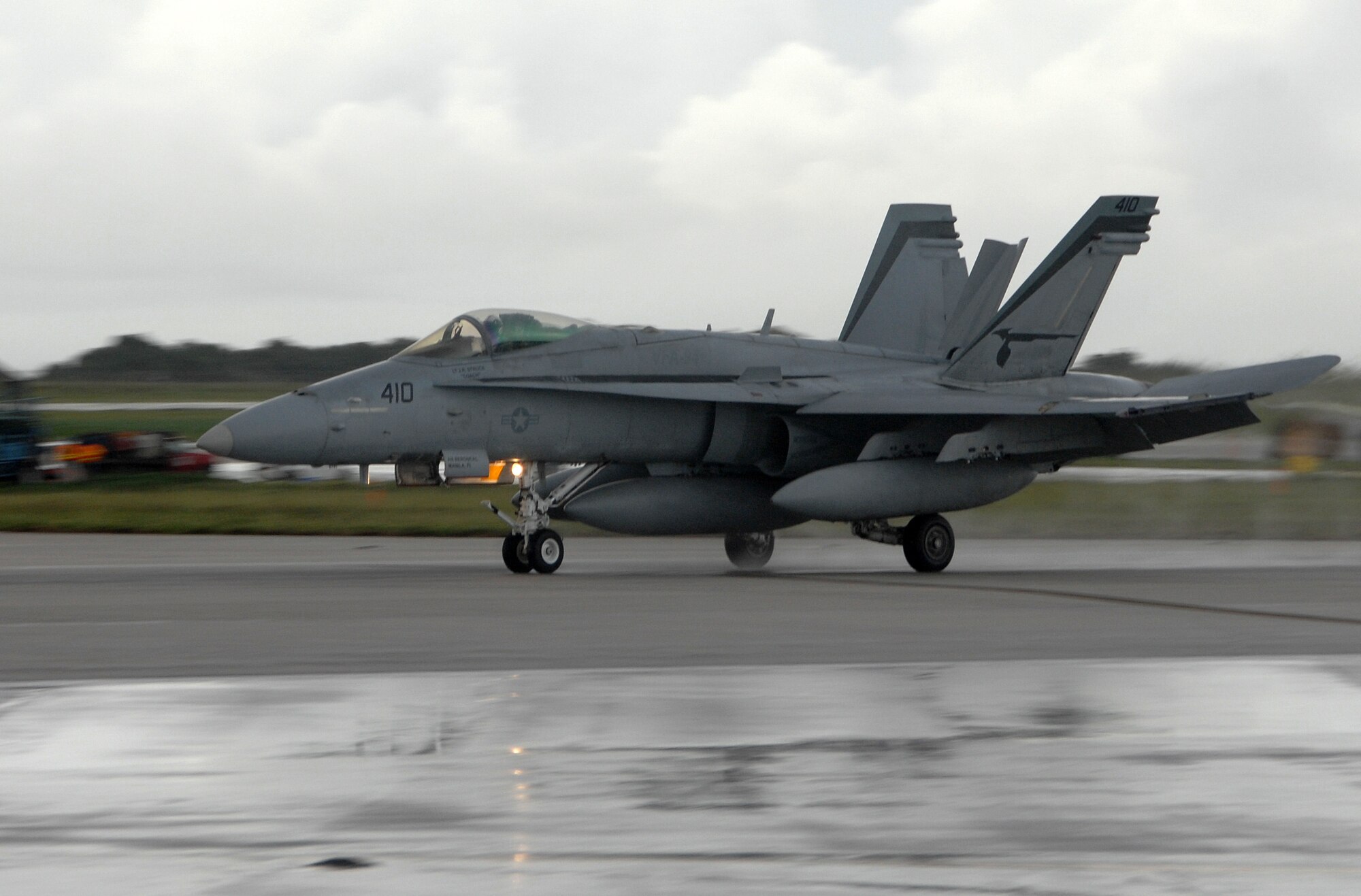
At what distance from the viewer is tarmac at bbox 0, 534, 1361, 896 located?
4414mm

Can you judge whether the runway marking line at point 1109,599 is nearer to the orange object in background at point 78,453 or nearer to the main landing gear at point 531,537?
the main landing gear at point 531,537

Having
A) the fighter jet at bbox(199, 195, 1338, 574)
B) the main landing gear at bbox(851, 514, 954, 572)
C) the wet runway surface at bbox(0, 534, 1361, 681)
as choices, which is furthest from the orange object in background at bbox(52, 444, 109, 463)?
the main landing gear at bbox(851, 514, 954, 572)

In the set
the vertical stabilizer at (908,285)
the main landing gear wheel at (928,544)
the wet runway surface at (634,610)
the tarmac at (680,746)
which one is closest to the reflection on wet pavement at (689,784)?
the tarmac at (680,746)

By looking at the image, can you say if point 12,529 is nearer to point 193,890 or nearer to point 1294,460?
point 1294,460

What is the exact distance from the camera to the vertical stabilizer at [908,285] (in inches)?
767

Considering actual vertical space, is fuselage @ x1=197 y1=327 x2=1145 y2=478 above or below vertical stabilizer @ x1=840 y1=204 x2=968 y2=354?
below

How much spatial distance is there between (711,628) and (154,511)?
57.7 ft

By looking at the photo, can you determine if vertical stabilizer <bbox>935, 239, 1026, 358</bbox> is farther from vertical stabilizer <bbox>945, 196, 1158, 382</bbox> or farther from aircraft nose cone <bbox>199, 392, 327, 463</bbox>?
aircraft nose cone <bbox>199, 392, 327, 463</bbox>

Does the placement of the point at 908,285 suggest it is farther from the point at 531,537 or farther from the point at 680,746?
the point at 680,746

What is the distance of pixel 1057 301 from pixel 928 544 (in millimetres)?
3712

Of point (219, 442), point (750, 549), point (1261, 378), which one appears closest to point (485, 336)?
point (219, 442)

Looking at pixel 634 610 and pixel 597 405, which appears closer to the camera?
pixel 634 610

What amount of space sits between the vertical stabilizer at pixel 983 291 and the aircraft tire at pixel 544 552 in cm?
A: 600

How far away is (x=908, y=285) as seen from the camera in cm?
1955
